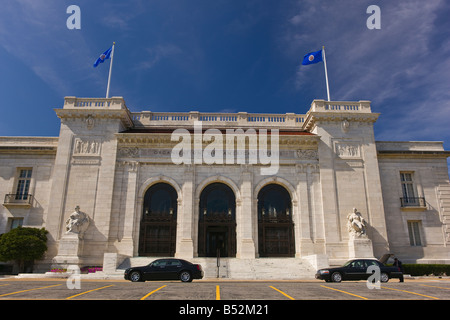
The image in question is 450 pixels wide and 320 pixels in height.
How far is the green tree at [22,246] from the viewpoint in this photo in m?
26.7

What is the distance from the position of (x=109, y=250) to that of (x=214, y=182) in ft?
35.9

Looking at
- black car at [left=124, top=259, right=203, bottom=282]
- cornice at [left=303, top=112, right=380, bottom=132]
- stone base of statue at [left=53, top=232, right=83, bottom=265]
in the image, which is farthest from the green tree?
cornice at [left=303, top=112, right=380, bottom=132]

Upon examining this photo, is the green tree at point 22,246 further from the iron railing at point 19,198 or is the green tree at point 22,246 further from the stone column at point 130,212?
the stone column at point 130,212

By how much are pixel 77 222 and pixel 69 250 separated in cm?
233

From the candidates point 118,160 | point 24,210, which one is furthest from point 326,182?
point 24,210

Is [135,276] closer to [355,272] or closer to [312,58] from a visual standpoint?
[355,272]

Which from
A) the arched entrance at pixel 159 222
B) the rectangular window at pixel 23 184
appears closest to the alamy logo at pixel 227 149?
the arched entrance at pixel 159 222

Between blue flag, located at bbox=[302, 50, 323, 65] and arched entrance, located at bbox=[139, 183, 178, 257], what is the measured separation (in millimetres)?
18656

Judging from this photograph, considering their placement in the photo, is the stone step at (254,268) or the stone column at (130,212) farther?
the stone column at (130,212)

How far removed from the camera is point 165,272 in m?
19.7

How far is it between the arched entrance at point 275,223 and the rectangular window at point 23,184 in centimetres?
2213

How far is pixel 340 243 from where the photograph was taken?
29.5 m

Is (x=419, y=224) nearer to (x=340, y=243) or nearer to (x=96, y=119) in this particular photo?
(x=340, y=243)

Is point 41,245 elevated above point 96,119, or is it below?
below
